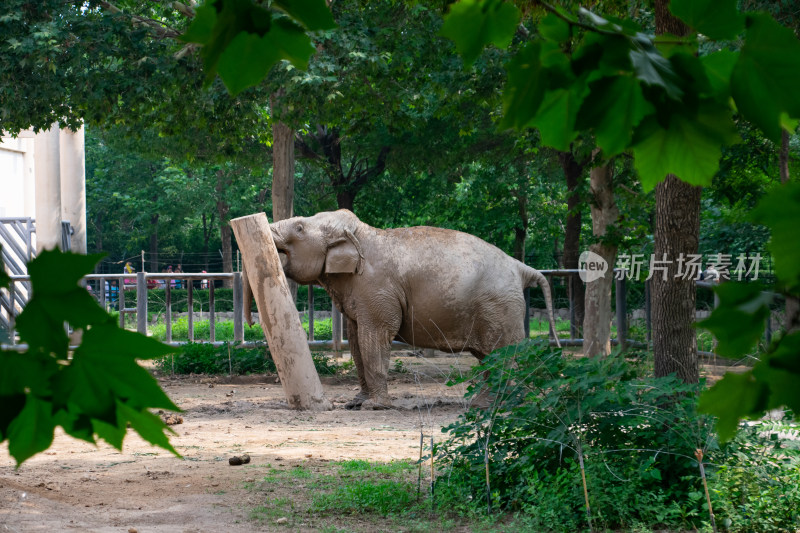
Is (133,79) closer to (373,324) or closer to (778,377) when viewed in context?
(373,324)

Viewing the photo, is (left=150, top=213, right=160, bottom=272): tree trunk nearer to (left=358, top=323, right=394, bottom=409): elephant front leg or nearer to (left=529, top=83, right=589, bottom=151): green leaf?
(left=358, top=323, right=394, bottom=409): elephant front leg

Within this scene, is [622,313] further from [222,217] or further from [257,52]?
[222,217]

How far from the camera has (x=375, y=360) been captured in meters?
9.57

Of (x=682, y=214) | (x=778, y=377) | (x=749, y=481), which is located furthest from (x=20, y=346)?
(x=682, y=214)

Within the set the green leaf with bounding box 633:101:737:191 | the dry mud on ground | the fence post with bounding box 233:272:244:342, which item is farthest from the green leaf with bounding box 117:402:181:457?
the fence post with bounding box 233:272:244:342

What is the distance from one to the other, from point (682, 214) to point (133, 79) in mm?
8032

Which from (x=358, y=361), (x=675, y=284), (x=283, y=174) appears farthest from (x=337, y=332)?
(x=675, y=284)

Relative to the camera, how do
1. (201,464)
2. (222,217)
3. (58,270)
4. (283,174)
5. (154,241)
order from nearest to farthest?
(58,270)
(201,464)
(283,174)
(222,217)
(154,241)

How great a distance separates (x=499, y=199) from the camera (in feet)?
73.0

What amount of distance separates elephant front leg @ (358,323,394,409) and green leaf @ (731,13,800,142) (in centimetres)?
866

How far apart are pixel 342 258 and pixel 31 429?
8456 millimetres

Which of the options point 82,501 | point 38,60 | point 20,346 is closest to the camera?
point 20,346

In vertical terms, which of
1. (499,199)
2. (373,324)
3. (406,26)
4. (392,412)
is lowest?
(392,412)

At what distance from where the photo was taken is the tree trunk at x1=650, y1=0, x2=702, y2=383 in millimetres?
5766
